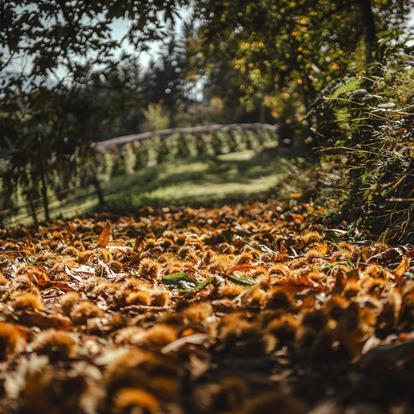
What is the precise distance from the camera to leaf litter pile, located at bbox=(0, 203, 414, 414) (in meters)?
0.88

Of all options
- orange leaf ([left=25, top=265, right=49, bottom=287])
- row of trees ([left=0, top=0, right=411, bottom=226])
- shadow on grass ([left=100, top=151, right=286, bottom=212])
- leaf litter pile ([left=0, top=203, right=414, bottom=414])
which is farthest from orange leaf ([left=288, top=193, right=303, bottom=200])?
orange leaf ([left=25, top=265, right=49, bottom=287])

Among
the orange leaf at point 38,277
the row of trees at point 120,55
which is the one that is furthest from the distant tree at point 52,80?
the orange leaf at point 38,277

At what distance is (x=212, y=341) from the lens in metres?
1.22

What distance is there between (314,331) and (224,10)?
155 inches

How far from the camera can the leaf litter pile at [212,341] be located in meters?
0.88

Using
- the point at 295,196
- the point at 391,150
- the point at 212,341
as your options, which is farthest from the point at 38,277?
the point at 295,196

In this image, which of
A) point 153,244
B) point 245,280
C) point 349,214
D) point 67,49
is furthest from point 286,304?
point 67,49

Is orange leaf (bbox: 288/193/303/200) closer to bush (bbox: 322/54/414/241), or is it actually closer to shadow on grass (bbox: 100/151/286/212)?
bush (bbox: 322/54/414/241)

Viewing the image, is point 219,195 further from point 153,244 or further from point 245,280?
point 245,280

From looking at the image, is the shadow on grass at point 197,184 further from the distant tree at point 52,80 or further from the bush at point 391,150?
the bush at point 391,150

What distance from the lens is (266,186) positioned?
857 cm

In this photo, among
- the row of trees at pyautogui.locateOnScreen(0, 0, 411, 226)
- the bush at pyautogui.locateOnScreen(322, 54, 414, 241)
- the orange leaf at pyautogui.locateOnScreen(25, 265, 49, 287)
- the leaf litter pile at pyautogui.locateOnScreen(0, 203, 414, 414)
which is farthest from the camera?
the row of trees at pyautogui.locateOnScreen(0, 0, 411, 226)

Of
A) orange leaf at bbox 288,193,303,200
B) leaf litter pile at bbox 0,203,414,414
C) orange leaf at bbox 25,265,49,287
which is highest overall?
orange leaf at bbox 25,265,49,287

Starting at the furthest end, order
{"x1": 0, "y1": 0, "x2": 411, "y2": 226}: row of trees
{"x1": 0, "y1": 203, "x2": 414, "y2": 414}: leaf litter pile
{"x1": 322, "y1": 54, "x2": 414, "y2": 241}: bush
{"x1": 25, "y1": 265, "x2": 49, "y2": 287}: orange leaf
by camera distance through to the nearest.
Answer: {"x1": 0, "y1": 0, "x2": 411, "y2": 226}: row of trees < {"x1": 322, "y1": 54, "x2": 414, "y2": 241}: bush < {"x1": 25, "y1": 265, "x2": 49, "y2": 287}: orange leaf < {"x1": 0, "y1": 203, "x2": 414, "y2": 414}: leaf litter pile
